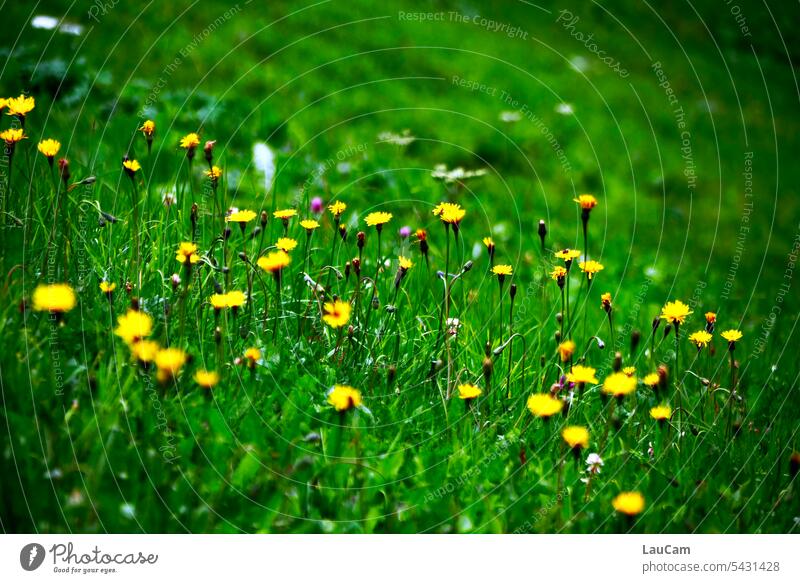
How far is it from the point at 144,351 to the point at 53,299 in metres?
0.28

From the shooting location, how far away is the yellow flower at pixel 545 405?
1.90 metres

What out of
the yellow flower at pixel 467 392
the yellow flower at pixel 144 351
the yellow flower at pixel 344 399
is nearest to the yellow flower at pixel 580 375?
the yellow flower at pixel 467 392

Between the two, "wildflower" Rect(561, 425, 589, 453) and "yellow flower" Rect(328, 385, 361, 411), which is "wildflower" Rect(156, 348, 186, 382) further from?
"wildflower" Rect(561, 425, 589, 453)

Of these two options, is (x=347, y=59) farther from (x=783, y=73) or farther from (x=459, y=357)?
(x=783, y=73)

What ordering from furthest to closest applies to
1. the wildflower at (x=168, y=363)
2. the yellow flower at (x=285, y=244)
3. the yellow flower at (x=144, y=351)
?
the yellow flower at (x=285, y=244) < the yellow flower at (x=144, y=351) < the wildflower at (x=168, y=363)

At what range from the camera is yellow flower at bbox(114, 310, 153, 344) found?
1771 mm

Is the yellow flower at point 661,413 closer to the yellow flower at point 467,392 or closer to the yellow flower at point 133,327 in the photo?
the yellow flower at point 467,392

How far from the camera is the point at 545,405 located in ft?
6.25

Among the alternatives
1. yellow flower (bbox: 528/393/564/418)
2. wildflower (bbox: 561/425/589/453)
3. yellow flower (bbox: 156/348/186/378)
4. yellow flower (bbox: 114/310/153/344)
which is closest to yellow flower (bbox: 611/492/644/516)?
wildflower (bbox: 561/425/589/453)

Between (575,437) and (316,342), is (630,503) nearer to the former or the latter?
(575,437)

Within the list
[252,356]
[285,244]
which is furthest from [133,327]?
[285,244]

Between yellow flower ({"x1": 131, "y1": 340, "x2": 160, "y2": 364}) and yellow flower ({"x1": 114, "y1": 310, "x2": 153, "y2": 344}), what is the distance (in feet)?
0.06

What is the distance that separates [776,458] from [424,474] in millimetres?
1143

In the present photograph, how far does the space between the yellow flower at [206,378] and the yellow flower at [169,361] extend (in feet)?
0.19
